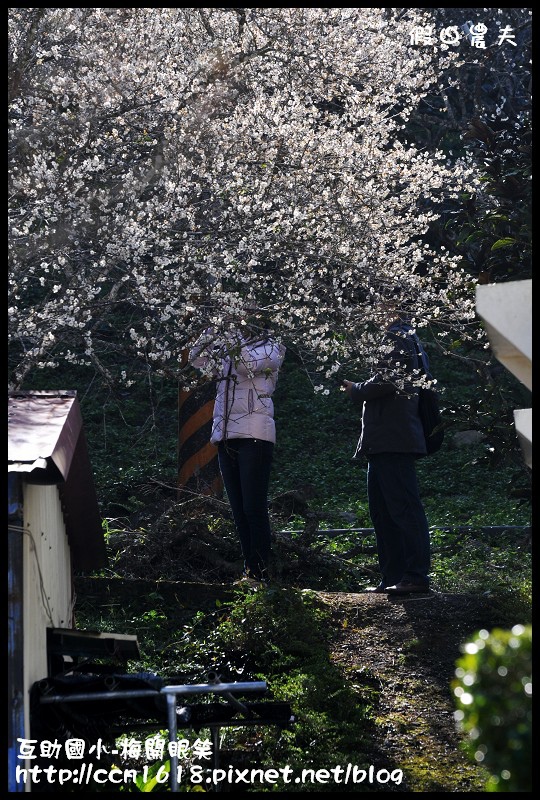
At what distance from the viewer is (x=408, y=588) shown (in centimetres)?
622

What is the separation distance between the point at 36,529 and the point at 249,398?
2538mm

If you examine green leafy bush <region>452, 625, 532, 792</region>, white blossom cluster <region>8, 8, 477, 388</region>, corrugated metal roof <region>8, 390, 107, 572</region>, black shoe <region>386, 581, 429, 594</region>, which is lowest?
black shoe <region>386, 581, 429, 594</region>

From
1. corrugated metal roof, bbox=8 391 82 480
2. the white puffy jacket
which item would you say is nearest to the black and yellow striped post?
the white puffy jacket

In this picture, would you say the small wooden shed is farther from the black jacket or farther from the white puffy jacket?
the black jacket

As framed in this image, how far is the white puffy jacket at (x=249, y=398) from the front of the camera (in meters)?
6.10

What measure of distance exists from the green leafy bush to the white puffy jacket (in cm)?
388

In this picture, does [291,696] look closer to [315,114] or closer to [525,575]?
[525,575]

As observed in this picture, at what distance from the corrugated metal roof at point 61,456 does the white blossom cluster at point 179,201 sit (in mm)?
663

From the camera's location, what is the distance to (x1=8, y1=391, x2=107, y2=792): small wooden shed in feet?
11.4

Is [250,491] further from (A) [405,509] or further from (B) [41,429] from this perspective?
(B) [41,429]

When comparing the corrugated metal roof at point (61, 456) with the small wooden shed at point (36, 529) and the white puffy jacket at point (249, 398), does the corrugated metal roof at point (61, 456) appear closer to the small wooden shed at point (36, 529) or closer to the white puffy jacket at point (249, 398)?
the small wooden shed at point (36, 529)

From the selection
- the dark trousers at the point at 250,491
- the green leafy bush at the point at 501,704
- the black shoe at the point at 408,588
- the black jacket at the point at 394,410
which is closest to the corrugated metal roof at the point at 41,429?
the green leafy bush at the point at 501,704

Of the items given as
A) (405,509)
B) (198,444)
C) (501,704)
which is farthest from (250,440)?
(501,704)
